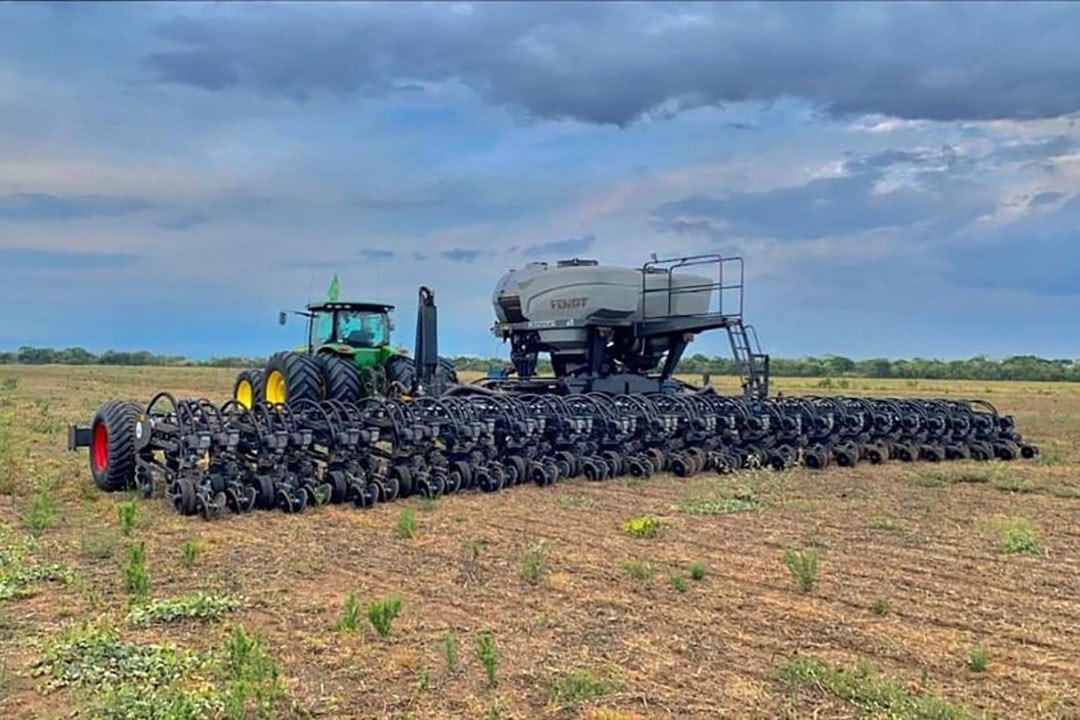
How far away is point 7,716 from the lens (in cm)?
451

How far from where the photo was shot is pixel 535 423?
12.1 metres

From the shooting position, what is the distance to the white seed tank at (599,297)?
1573 centimetres

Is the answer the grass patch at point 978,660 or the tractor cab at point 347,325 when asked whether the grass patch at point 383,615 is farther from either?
the tractor cab at point 347,325

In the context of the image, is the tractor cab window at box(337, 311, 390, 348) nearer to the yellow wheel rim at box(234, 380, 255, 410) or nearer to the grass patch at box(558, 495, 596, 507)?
the yellow wheel rim at box(234, 380, 255, 410)

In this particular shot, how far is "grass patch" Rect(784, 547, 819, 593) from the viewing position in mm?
6691

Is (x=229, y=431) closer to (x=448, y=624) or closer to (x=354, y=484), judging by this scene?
(x=354, y=484)

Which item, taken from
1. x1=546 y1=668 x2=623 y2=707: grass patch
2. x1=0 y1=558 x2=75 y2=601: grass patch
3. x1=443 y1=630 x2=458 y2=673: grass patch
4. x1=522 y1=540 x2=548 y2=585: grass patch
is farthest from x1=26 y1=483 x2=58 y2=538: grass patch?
x1=546 y1=668 x2=623 y2=707: grass patch

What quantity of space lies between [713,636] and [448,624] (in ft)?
4.90

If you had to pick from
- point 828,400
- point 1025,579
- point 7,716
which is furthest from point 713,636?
point 828,400

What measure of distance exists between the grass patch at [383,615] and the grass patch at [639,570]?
1.87 metres

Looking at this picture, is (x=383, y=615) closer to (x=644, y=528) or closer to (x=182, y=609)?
(x=182, y=609)

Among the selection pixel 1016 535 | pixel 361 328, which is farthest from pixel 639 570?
pixel 361 328

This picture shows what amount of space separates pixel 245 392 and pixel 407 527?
9.69 metres

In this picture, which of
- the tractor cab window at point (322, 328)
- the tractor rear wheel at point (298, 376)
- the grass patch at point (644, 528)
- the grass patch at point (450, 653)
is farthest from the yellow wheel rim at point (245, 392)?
the grass patch at point (450, 653)
